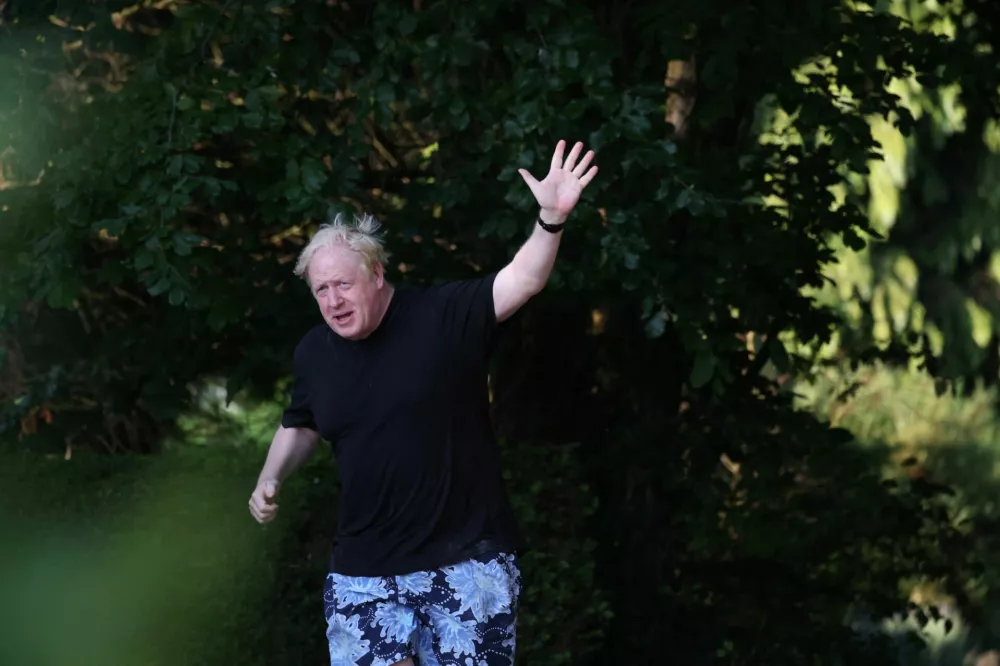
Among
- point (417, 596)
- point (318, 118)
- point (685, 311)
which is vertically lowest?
point (417, 596)

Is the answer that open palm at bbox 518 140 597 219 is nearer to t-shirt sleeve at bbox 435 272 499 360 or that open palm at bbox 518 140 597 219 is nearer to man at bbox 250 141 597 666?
man at bbox 250 141 597 666

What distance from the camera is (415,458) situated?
3.80 metres

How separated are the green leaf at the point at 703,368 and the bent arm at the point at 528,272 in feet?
6.57

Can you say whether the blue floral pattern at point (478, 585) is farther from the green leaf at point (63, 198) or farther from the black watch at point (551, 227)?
the green leaf at point (63, 198)

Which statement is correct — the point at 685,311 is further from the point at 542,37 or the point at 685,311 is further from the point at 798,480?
the point at 798,480

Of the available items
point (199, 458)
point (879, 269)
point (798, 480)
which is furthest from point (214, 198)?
point (879, 269)

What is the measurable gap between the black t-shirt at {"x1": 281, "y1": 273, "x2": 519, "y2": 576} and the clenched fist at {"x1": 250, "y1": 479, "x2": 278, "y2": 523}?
228 millimetres

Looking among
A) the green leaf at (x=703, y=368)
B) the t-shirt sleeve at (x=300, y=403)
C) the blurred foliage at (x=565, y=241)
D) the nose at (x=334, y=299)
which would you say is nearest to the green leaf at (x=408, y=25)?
the blurred foliage at (x=565, y=241)

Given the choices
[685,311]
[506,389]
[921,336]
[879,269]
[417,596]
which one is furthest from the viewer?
[879,269]

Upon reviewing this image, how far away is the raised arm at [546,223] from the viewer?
3.67 metres

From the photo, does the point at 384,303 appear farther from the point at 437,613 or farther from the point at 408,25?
the point at 408,25

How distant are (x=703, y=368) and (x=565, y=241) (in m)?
0.69

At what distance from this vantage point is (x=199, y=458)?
5871mm

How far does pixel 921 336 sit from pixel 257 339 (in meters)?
3.56
